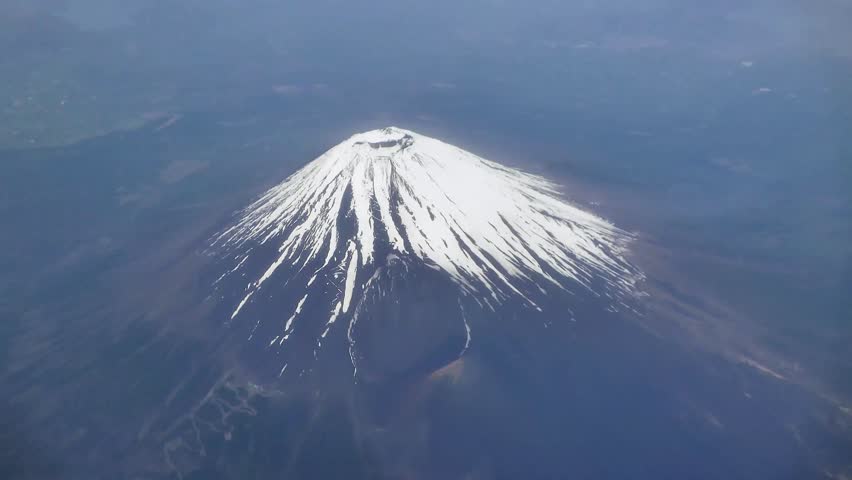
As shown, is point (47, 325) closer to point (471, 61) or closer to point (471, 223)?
point (471, 223)

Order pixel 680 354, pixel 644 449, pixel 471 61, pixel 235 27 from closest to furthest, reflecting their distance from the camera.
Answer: pixel 644 449 → pixel 680 354 → pixel 471 61 → pixel 235 27

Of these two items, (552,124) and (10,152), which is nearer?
(10,152)

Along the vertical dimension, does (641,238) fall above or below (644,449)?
above

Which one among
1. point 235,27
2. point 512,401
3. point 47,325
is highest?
point 235,27

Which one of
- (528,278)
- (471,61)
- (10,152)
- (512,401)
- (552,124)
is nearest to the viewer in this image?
(512,401)

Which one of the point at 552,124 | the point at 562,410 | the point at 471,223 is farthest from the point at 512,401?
the point at 552,124

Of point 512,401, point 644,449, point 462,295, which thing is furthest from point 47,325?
point 644,449
